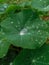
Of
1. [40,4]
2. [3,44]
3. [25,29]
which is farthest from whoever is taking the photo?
[40,4]

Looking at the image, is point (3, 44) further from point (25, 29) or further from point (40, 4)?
point (40, 4)

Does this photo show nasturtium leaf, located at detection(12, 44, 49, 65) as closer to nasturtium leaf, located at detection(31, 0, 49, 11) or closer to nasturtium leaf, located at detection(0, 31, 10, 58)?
nasturtium leaf, located at detection(0, 31, 10, 58)

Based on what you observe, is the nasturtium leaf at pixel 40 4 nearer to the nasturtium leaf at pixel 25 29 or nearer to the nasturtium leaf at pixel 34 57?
the nasturtium leaf at pixel 25 29

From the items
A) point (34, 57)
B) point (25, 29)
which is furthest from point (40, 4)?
point (34, 57)

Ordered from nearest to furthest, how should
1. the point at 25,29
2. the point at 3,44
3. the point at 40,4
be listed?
the point at 3,44, the point at 25,29, the point at 40,4

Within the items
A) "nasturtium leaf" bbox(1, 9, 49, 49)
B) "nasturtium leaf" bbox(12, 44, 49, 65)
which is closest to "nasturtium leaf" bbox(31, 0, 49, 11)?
"nasturtium leaf" bbox(1, 9, 49, 49)
